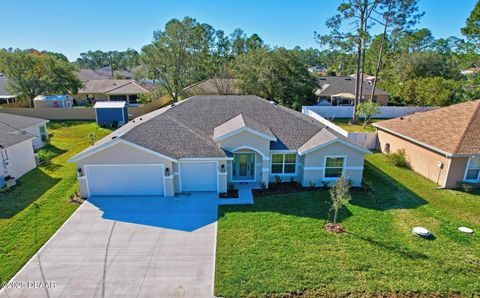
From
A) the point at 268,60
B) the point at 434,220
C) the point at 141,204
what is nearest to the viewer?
the point at 434,220

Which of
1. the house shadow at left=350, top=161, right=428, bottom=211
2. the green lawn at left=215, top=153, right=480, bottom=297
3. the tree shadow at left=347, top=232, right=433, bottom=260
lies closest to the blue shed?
the green lawn at left=215, top=153, right=480, bottom=297

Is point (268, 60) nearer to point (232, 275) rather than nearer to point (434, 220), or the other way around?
point (434, 220)

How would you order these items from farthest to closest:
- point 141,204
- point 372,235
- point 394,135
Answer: point 394,135 → point 141,204 → point 372,235

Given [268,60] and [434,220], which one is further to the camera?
[268,60]

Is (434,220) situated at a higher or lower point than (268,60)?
lower

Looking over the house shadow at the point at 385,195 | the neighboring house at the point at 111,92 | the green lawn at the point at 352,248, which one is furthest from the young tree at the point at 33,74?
the house shadow at the point at 385,195

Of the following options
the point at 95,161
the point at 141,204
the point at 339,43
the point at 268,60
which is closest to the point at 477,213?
the point at 141,204

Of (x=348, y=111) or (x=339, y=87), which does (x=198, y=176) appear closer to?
(x=348, y=111)
